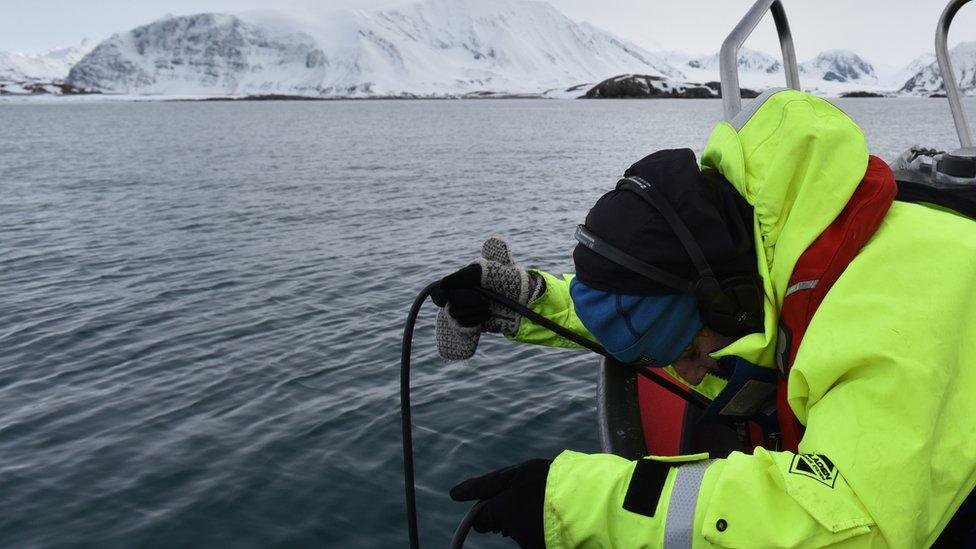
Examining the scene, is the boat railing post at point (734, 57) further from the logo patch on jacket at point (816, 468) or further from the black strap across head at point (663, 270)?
the logo patch on jacket at point (816, 468)

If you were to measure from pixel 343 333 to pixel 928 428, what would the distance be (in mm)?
7858

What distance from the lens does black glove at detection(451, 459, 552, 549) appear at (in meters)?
2.21

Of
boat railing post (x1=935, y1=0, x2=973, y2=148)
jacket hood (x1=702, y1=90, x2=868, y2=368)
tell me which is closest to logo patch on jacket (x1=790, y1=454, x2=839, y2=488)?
jacket hood (x1=702, y1=90, x2=868, y2=368)

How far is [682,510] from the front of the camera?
1.99 m

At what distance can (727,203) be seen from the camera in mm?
2207

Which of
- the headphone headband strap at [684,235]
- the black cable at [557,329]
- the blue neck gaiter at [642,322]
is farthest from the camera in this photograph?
the black cable at [557,329]

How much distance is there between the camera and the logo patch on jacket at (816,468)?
1.83 m

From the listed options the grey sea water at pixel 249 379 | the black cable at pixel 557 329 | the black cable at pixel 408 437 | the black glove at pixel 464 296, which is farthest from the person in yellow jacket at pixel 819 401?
the grey sea water at pixel 249 379

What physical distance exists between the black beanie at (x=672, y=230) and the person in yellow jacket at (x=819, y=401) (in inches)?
2.1

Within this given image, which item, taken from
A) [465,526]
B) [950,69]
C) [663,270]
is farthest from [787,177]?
[950,69]

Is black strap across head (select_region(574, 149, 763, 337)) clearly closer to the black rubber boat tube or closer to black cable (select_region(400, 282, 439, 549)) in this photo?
the black rubber boat tube

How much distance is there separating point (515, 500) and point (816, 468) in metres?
0.86

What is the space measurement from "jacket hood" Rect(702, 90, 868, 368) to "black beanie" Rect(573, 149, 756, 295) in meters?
0.05

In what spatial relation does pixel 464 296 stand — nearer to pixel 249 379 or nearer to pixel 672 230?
pixel 672 230
